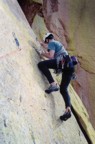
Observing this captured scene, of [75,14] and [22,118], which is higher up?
[22,118]

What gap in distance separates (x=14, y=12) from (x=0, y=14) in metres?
1.43

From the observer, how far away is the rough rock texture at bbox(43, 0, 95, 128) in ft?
51.5

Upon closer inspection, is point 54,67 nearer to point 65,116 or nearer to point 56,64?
point 56,64

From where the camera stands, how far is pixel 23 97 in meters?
7.35

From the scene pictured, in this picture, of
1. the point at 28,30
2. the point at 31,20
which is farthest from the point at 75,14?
the point at 28,30

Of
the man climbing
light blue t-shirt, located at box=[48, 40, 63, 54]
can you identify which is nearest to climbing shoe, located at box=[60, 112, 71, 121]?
the man climbing

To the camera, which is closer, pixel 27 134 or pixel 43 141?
pixel 27 134

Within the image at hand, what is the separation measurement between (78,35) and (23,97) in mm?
9573

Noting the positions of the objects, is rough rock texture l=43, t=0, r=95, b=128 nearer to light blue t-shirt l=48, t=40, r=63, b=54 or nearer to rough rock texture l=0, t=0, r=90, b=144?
rough rock texture l=0, t=0, r=90, b=144

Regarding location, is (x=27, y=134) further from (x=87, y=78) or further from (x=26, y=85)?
(x=87, y=78)

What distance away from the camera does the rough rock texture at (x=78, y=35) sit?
1569 centimetres

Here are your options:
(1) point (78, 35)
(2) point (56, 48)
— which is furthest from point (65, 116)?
(1) point (78, 35)

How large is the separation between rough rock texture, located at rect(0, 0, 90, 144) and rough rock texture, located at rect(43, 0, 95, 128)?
5.68 meters

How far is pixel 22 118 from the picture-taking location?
22.6 ft
